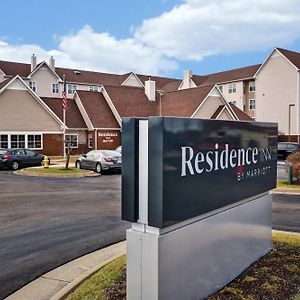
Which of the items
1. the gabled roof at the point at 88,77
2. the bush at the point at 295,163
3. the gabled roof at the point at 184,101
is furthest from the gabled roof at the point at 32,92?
the bush at the point at 295,163

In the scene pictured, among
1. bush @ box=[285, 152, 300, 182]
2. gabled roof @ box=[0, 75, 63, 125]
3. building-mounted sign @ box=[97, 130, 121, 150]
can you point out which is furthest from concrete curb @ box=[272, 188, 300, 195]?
gabled roof @ box=[0, 75, 63, 125]

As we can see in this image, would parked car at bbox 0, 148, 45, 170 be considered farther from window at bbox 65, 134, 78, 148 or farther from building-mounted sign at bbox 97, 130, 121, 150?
building-mounted sign at bbox 97, 130, 121, 150

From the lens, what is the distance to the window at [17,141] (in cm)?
3611

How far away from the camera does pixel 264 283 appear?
213 inches

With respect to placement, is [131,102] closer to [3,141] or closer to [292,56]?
[3,141]

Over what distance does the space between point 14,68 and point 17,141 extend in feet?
84.0

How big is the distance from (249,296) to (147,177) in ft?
7.07

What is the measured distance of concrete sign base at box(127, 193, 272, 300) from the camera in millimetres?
4227

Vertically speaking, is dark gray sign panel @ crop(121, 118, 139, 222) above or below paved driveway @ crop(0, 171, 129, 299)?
above

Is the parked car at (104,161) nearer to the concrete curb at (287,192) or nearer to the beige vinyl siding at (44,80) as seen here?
the concrete curb at (287,192)

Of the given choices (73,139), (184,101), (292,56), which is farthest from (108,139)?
(292,56)

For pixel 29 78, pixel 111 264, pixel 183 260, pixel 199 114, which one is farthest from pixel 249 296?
pixel 29 78

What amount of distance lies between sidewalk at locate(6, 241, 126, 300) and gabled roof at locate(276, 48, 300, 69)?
4963 centimetres

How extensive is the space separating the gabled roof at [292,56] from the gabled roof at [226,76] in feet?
25.7
